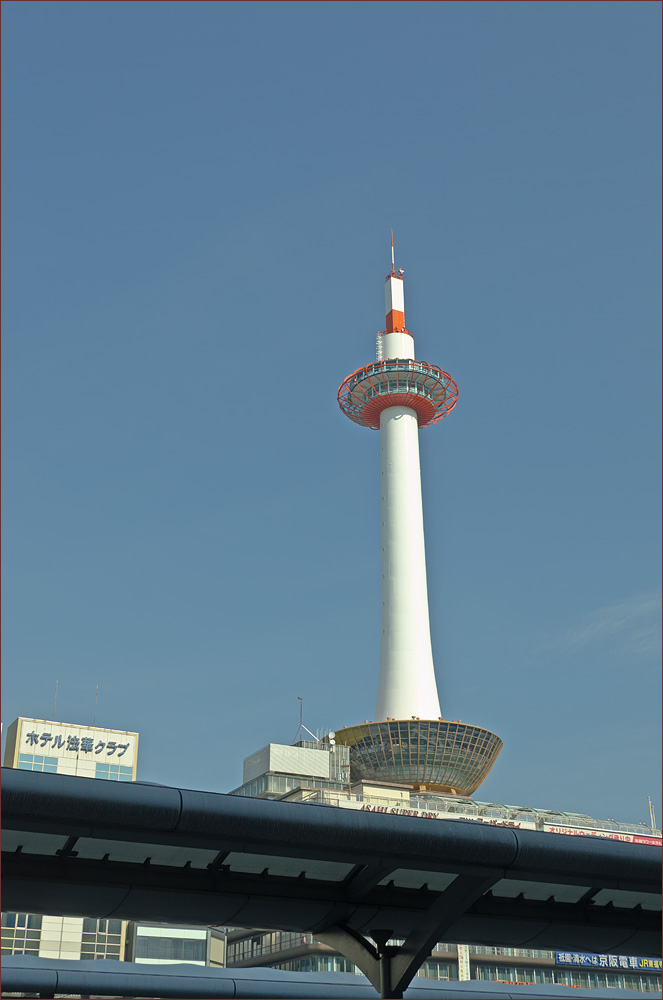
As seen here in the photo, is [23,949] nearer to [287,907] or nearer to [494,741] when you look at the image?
[494,741]

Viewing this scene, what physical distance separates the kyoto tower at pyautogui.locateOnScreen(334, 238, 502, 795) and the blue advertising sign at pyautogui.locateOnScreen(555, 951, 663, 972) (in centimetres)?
3089

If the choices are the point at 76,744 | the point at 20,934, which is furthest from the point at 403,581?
the point at 20,934

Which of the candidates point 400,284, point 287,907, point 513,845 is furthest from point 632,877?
point 400,284

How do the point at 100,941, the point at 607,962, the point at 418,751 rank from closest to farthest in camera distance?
the point at 607,962
the point at 100,941
the point at 418,751

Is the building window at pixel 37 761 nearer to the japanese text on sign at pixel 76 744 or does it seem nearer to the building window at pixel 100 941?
the japanese text on sign at pixel 76 744

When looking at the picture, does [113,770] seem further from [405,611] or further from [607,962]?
[607,962]

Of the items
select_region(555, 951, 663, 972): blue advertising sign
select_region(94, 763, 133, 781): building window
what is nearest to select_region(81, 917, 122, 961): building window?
select_region(94, 763, 133, 781): building window

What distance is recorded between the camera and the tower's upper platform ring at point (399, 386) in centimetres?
14625

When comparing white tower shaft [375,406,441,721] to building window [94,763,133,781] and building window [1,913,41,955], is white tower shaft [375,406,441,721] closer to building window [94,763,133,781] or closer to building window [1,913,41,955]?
building window [94,763,133,781]

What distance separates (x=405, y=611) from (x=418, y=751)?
17.3m

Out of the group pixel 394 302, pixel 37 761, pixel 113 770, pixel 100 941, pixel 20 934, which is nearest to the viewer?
pixel 20 934

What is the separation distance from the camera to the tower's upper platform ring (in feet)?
480

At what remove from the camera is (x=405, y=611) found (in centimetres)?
13662

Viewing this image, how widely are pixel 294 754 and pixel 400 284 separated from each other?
7066 cm
